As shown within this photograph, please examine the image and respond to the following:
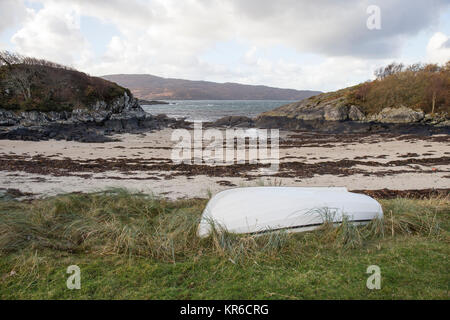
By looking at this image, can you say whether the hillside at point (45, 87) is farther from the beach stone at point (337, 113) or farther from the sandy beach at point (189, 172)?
the beach stone at point (337, 113)

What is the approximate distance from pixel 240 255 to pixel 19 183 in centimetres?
1048

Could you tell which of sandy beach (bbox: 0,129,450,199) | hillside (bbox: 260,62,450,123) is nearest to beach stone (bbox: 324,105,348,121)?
hillside (bbox: 260,62,450,123)

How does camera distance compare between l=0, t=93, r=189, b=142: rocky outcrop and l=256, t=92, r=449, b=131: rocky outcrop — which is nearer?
l=0, t=93, r=189, b=142: rocky outcrop

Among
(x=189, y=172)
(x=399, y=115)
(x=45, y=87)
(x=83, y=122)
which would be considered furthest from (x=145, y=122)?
(x=399, y=115)

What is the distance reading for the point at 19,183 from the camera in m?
10.3

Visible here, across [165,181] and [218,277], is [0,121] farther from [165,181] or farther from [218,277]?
[218,277]

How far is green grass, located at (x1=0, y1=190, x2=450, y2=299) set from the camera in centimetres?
286

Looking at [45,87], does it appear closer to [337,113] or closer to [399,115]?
[337,113]

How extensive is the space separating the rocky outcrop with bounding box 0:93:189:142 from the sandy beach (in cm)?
528

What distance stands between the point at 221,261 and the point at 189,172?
970 centimetres

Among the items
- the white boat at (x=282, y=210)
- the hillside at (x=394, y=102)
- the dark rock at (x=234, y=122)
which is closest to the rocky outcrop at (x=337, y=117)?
the hillside at (x=394, y=102)

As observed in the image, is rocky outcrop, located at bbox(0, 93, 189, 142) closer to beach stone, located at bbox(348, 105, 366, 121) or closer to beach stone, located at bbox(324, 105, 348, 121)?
beach stone, located at bbox(324, 105, 348, 121)

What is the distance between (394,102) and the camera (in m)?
41.4

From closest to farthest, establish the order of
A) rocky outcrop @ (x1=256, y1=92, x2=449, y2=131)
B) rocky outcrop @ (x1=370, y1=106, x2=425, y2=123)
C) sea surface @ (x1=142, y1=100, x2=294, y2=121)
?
rocky outcrop @ (x1=256, y1=92, x2=449, y2=131) → rocky outcrop @ (x1=370, y1=106, x2=425, y2=123) → sea surface @ (x1=142, y1=100, x2=294, y2=121)
